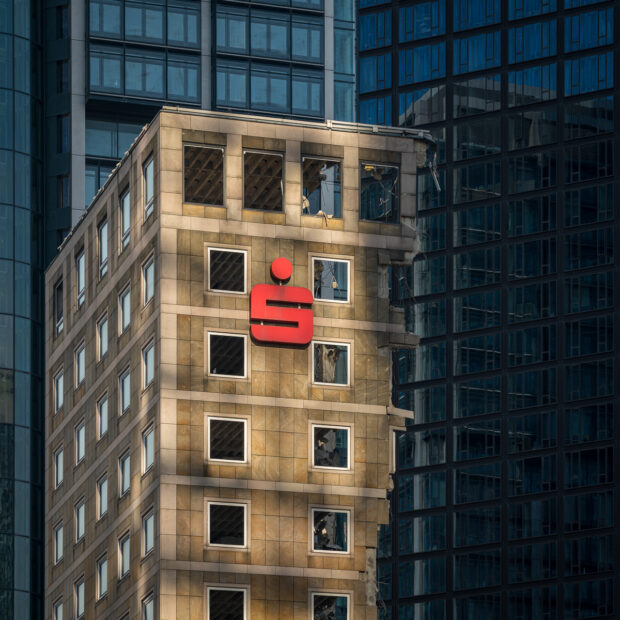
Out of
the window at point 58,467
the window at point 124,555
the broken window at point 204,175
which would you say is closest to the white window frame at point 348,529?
the window at point 124,555

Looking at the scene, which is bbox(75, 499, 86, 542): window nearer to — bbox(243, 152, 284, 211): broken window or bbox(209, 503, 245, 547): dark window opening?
bbox(209, 503, 245, 547): dark window opening

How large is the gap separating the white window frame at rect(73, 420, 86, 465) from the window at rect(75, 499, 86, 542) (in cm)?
241

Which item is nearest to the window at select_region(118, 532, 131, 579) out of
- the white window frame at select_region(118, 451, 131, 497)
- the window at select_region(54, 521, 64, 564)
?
the white window frame at select_region(118, 451, 131, 497)

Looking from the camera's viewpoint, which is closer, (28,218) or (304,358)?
(304,358)

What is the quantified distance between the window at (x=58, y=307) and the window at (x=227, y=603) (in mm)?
26233

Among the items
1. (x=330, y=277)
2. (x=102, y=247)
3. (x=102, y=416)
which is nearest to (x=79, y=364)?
(x=102, y=416)

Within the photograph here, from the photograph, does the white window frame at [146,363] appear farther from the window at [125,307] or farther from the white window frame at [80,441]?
the white window frame at [80,441]

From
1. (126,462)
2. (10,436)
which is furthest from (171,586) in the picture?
(10,436)

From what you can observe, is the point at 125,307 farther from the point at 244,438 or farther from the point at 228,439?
the point at 244,438

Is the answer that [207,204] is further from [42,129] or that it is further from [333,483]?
[42,129]

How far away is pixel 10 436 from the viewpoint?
618 feet

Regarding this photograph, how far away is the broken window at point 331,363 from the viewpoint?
114m

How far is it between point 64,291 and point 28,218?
65307mm

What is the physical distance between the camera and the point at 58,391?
130m
